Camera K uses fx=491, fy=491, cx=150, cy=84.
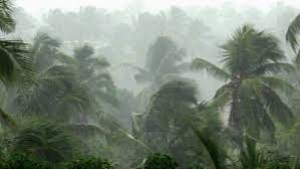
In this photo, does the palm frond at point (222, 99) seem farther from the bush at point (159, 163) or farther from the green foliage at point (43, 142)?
the bush at point (159, 163)

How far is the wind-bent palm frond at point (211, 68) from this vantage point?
827 inches

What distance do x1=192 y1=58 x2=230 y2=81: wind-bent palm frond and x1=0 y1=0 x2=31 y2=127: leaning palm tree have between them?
12.0m

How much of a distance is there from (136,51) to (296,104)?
141ft

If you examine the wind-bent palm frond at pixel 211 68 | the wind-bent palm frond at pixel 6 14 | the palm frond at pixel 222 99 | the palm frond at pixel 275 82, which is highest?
the wind-bent palm frond at pixel 6 14

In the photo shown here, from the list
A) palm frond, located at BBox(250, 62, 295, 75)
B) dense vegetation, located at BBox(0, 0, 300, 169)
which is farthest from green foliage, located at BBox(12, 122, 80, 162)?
palm frond, located at BBox(250, 62, 295, 75)

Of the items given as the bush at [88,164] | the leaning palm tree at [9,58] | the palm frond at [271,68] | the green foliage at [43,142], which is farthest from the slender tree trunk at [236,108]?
the leaning palm tree at [9,58]

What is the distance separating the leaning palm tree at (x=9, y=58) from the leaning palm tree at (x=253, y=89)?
11.3 meters

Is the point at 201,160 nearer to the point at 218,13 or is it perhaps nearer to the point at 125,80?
the point at 125,80

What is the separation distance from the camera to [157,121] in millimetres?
19469

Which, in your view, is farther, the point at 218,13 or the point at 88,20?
the point at 218,13

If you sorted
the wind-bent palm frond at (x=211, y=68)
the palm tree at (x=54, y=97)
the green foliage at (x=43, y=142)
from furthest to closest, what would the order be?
the wind-bent palm frond at (x=211, y=68) < the palm tree at (x=54, y=97) < the green foliage at (x=43, y=142)

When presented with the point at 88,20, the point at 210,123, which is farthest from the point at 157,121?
the point at 88,20

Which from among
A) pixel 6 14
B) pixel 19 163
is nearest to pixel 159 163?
pixel 19 163

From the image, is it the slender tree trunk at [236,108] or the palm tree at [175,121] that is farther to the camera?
the slender tree trunk at [236,108]
